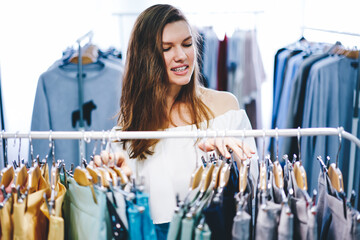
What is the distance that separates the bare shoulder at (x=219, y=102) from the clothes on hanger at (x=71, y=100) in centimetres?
66

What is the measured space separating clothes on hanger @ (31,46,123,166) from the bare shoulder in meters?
0.66

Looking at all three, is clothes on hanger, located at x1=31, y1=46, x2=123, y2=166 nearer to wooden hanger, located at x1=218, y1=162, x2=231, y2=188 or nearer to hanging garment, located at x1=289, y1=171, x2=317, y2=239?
wooden hanger, located at x1=218, y1=162, x2=231, y2=188

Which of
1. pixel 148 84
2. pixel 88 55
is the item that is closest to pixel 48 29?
pixel 88 55

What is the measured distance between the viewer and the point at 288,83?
204 cm

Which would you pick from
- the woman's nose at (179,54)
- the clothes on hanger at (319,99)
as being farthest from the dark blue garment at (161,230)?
the clothes on hanger at (319,99)

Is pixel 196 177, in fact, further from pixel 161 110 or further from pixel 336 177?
pixel 161 110

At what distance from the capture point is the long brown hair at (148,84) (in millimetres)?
1236

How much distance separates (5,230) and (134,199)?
301mm

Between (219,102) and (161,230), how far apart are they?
556mm

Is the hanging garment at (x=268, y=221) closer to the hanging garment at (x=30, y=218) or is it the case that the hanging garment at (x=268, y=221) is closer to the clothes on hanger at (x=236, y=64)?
the hanging garment at (x=30, y=218)

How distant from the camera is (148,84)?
129 cm

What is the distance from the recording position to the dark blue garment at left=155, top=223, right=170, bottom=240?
1.22 m

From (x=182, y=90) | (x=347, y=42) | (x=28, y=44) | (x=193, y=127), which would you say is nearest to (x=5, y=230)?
(x=193, y=127)

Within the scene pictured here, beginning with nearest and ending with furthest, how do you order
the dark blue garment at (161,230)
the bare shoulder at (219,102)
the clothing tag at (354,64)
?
1. the dark blue garment at (161,230)
2. the bare shoulder at (219,102)
3. the clothing tag at (354,64)
